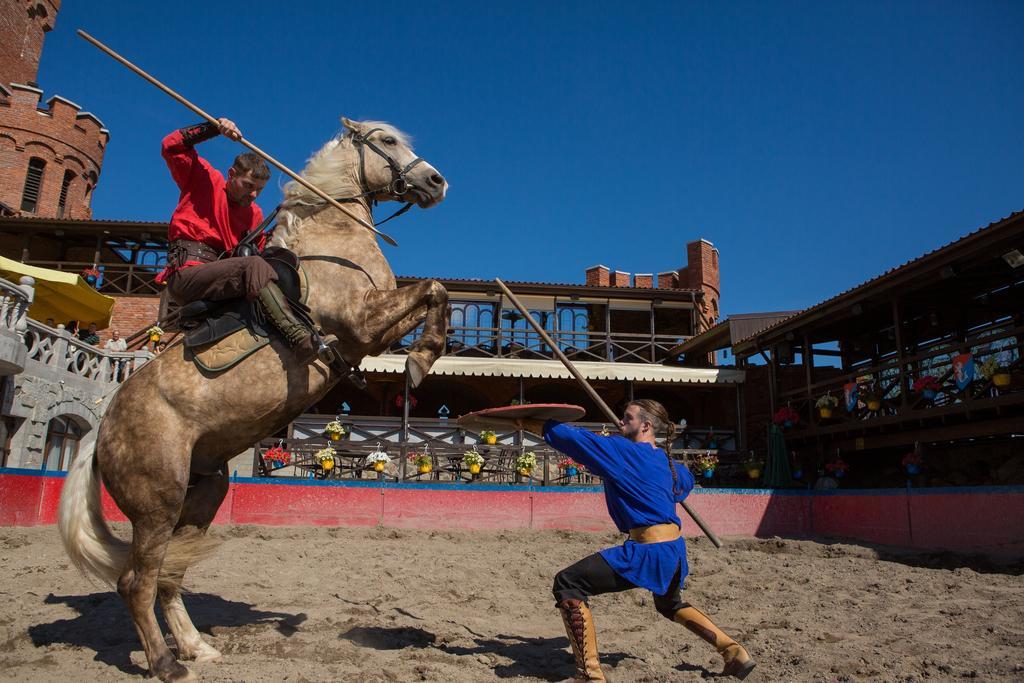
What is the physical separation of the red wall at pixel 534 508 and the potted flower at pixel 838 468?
3.07 metres

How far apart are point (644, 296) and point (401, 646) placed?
20204mm

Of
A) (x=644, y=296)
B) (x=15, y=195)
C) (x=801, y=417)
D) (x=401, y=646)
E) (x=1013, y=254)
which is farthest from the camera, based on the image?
(x=15, y=195)

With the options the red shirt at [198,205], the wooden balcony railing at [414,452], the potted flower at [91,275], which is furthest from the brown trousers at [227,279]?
the potted flower at [91,275]

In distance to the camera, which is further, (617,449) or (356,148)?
(356,148)

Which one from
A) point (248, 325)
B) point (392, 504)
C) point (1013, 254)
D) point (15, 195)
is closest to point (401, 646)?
point (248, 325)

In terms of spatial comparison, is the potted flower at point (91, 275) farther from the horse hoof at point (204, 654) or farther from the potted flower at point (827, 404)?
the horse hoof at point (204, 654)

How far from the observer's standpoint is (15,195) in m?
28.0

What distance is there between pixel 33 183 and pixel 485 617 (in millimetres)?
31601

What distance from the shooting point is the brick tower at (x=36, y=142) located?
93.2ft

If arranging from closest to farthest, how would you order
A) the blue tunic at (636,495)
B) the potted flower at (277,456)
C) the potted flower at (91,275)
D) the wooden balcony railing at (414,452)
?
the blue tunic at (636,495), the potted flower at (277,456), the wooden balcony railing at (414,452), the potted flower at (91,275)

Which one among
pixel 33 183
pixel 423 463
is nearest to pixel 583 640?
pixel 423 463

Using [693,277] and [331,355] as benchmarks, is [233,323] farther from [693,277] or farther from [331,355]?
[693,277]

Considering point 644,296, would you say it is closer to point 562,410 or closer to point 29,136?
point 562,410

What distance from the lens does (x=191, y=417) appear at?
4.18 meters
